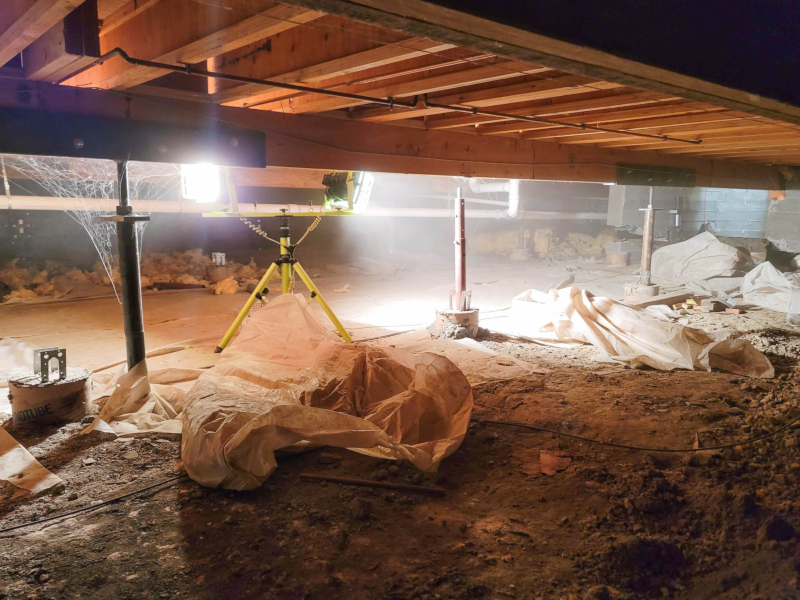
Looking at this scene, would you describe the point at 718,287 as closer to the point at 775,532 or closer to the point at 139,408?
the point at 775,532

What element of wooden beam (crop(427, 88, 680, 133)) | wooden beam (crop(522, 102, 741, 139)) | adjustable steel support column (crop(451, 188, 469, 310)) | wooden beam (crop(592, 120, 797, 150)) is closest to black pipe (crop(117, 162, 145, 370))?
wooden beam (crop(427, 88, 680, 133))

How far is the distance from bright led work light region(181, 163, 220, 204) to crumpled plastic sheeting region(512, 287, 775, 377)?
10.5 feet

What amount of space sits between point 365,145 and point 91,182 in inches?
178

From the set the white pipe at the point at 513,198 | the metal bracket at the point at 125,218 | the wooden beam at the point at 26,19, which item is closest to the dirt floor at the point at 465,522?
the metal bracket at the point at 125,218

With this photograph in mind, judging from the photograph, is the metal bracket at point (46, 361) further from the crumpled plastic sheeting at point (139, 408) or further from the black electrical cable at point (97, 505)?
the black electrical cable at point (97, 505)

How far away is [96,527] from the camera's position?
76.9 inches

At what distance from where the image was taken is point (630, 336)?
181 inches

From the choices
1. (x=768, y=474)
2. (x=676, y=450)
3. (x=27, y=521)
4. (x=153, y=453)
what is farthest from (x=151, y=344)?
(x=768, y=474)

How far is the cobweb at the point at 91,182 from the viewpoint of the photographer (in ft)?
16.4

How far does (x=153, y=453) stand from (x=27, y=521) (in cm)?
59

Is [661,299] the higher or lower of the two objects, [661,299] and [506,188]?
the lower

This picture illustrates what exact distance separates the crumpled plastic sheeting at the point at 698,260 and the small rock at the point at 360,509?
7732 mm

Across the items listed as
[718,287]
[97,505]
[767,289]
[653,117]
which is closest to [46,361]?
[97,505]

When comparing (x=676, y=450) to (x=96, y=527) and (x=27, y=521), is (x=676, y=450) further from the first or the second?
(x=27, y=521)
